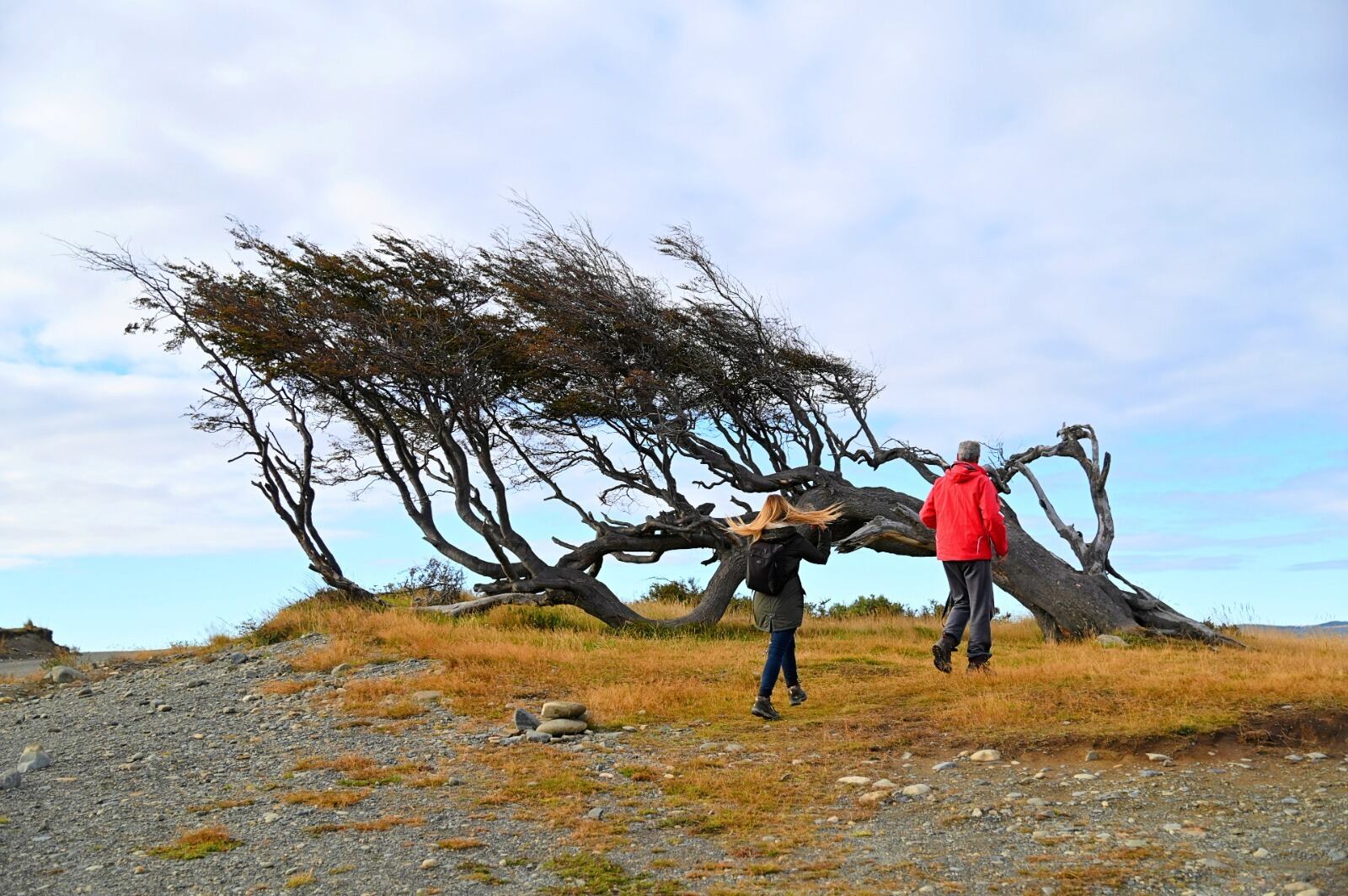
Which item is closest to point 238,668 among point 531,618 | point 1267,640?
point 531,618

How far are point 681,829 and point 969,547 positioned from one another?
5529mm

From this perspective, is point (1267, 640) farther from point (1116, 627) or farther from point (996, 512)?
point (996, 512)

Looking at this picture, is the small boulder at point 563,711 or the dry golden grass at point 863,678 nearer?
the dry golden grass at point 863,678

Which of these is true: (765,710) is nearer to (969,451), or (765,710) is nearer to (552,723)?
(552,723)

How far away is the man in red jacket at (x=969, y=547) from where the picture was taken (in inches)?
433

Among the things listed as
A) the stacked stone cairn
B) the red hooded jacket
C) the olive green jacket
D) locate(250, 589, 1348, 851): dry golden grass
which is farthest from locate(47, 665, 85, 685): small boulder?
the red hooded jacket

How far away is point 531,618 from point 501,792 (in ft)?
38.7

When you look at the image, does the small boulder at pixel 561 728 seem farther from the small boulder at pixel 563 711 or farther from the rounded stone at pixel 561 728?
the small boulder at pixel 563 711

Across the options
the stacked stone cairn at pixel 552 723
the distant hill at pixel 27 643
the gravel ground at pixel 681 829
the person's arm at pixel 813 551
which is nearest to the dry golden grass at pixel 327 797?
the gravel ground at pixel 681 829

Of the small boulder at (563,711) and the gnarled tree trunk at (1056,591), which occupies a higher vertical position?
the gnarled tree trunk at (1056,591)

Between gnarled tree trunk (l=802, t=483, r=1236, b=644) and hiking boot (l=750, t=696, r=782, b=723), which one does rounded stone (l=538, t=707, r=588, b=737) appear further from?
gnarled tree trunk (l=802, t=483, r=1236, b=644)

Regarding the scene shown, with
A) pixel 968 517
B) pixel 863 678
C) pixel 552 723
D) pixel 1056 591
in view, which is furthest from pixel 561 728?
pixel 1056 591

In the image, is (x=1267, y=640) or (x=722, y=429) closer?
(x=1267, y=640)

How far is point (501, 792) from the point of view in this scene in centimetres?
741
